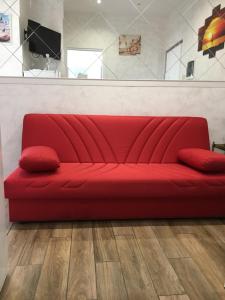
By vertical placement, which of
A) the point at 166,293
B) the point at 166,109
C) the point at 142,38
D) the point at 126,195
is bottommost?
the point at 166,293

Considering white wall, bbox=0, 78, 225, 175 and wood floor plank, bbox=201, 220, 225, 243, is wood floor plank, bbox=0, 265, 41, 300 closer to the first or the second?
wood floor plank, bbox=201, 220, 225, 243

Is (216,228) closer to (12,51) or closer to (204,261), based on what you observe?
(204,261)

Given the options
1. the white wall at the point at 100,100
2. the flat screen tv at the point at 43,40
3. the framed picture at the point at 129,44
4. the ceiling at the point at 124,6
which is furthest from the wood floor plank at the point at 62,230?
the ceiling at the point at 124,6

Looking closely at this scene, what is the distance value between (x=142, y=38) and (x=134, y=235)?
2.17 metres

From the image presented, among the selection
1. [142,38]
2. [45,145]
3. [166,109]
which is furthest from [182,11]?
[45,145]

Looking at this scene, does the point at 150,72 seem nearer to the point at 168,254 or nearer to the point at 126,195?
the point at 126,195

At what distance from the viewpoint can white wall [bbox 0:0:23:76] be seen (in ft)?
8.69

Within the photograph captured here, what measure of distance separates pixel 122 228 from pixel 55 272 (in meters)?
0.72

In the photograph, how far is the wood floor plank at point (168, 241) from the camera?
5.85ft

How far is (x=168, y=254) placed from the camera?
177cm

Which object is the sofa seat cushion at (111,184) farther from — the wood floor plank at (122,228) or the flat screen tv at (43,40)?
the flat screen tv at (43,40)

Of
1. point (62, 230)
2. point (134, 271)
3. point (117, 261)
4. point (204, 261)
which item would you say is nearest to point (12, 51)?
point (62, 230)

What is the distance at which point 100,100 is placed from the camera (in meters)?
2.83

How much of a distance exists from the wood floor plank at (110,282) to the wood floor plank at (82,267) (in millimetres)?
36
